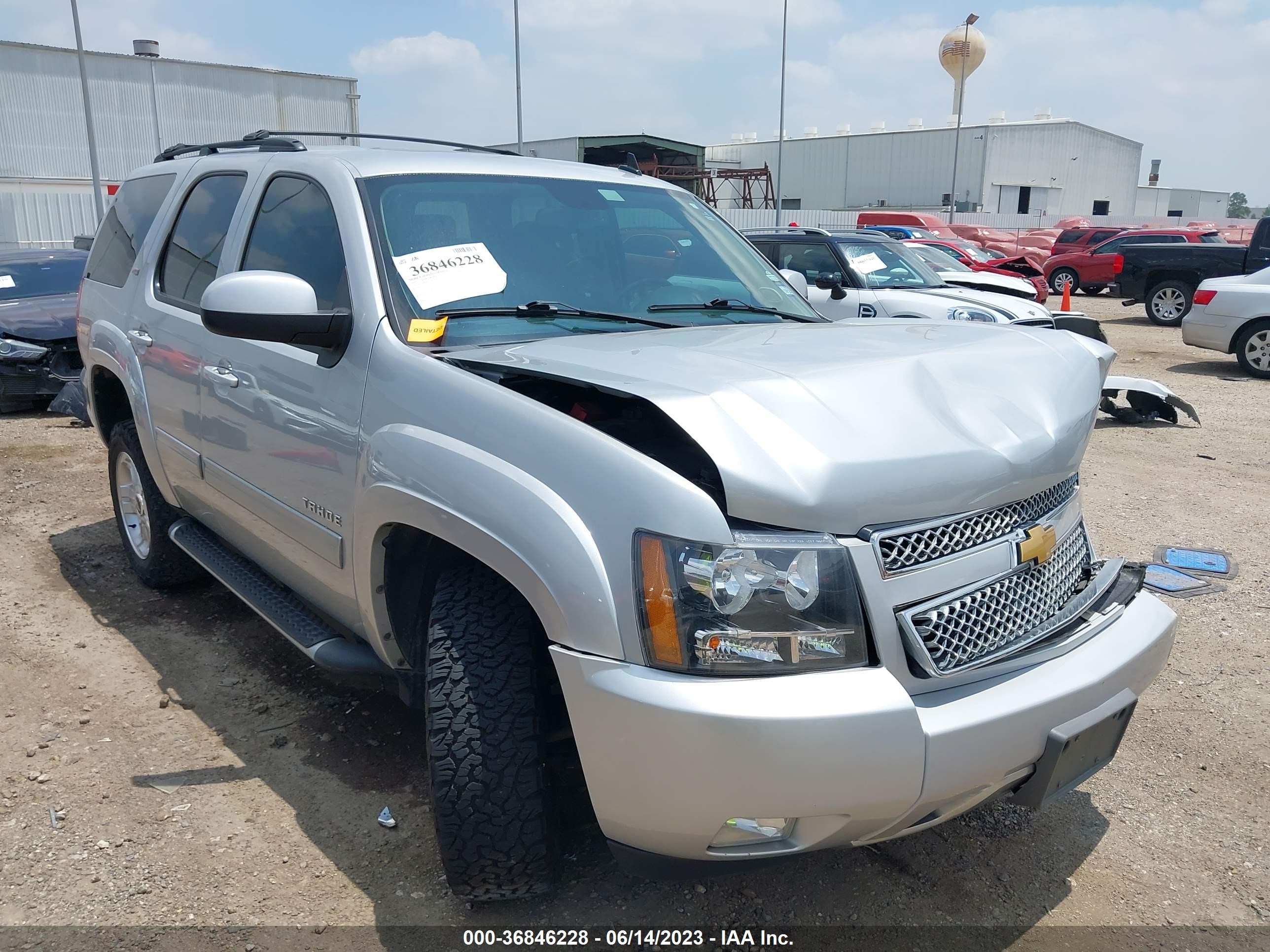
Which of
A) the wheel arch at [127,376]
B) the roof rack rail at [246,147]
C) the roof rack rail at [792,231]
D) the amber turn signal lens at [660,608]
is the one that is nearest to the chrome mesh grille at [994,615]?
the amber turn signal lens at [660,608]

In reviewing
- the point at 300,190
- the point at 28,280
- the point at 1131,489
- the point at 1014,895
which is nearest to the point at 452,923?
the point at 1014,895

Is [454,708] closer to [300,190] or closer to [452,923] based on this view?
[452,923]

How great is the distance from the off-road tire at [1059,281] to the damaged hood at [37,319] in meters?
22.1

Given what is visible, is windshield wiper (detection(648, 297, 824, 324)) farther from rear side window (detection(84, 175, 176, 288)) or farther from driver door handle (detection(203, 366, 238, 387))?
rear side window (detection(84, 175, 176, 288))

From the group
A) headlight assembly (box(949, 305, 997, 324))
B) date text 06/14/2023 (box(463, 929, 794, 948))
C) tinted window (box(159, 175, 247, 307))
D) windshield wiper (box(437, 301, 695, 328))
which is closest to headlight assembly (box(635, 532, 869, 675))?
date text 06/14/2023 (box(463, 929, 794, 948))

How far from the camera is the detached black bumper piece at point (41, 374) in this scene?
30.3ft

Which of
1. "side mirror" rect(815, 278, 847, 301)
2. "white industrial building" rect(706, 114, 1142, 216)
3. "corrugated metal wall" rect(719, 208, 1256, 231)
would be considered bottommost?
"side mirror" rect(815, 278, 847, 301)

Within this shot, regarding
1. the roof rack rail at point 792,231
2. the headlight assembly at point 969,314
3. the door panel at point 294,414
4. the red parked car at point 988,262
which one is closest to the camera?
the door panel at point 294,414

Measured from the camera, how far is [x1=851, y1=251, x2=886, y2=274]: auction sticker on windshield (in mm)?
10547

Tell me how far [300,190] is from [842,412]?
2.15 metres

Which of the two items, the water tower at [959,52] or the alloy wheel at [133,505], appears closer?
the alloy wheel at [133,505]

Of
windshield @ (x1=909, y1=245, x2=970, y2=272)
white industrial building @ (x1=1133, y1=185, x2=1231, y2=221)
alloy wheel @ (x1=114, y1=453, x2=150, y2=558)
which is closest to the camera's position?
alloy wheel @ (x1=114, y1=453, x2=150, y2=558)

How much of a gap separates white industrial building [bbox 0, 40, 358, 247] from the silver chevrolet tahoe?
1382 inches

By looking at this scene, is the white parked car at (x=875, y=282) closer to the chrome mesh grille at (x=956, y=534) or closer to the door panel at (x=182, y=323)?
the door panel at (x=182, y=323)
